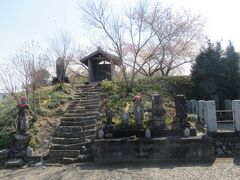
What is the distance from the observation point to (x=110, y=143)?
40.5 ft

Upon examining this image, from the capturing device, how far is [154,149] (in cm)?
1220

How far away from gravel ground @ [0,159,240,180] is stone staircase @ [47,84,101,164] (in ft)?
3.15

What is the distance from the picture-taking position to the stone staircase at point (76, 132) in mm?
13063

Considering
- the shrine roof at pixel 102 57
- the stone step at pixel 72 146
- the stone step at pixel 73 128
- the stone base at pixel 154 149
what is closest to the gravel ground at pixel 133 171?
the stone base at pixel 154 149

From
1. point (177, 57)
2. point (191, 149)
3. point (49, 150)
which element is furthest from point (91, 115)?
point (177, 57)

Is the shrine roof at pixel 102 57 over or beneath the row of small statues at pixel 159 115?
over

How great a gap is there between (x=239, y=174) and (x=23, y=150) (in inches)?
330

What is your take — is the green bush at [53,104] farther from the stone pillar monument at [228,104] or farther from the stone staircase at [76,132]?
the stone pillar monument at [228,104]

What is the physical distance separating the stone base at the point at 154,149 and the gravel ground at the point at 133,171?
17.4 inches

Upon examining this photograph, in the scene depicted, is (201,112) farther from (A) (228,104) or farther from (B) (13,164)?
(B) (13,164)

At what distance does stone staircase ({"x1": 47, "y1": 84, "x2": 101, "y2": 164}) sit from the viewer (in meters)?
13.1

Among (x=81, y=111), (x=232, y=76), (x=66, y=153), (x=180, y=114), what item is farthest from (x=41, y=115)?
(x=232, y=76)

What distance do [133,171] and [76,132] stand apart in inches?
187

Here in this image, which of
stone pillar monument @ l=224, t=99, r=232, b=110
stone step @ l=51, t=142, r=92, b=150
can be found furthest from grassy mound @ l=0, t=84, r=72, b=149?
stone pillar monument @ l=224, t=99, r=232, b=110
